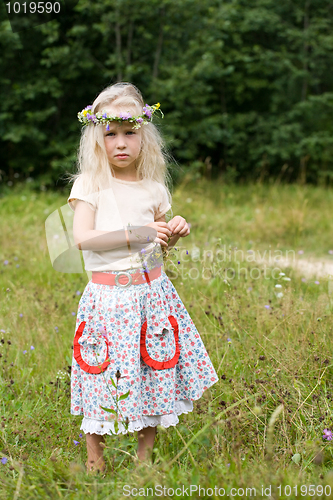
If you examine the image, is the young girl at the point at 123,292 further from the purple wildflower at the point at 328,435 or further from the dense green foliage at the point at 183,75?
the dense green foliage at the point at 183,75

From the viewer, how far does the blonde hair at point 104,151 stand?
1.80 metres

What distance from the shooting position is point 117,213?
1.78 meters

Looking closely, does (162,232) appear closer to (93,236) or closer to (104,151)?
(93,236)

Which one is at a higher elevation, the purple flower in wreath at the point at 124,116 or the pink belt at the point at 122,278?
the purple flower in wreath at the point at 124,116

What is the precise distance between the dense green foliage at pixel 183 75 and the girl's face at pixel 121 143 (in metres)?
5.25

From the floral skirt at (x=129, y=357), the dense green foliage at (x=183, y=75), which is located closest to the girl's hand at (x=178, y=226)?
the floral skirt at (x=129, y=357)

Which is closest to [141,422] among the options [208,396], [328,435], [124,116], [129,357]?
[129,357]

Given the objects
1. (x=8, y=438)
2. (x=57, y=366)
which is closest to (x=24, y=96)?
(x=57, y=366)


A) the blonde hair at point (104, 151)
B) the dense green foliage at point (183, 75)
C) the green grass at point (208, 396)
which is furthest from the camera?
the dense green foliage at point (183, 75)

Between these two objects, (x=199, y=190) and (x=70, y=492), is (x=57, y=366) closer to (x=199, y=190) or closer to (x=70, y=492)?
(x=70, y=492)

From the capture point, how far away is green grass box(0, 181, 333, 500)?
4.59ft

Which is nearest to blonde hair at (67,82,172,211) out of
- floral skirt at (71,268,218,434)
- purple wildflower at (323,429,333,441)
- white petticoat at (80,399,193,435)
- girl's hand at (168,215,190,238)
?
girl's hand at (168,215,190,238)

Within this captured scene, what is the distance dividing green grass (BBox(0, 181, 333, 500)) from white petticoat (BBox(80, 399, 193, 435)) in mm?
61

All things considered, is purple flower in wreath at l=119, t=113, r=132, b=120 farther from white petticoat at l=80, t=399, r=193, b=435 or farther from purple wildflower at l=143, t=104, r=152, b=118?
white petticoat at l=80, t=399, r=193, b=435
